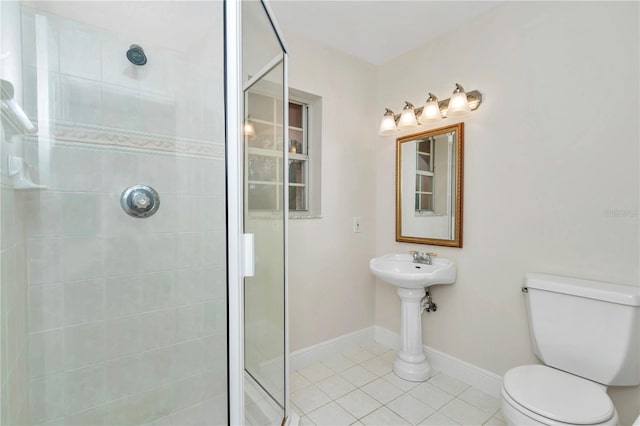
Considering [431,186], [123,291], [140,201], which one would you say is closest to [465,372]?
[431,186]

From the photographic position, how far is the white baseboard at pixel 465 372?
6.02 feet

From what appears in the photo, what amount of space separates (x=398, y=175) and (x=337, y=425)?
169 centimetres

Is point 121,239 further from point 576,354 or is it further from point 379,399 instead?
point 576,354

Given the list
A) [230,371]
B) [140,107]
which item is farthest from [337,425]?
[140,107]

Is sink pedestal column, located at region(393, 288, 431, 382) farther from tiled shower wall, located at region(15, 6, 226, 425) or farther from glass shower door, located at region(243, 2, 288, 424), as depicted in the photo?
tiled shower wall, located at region(15, 6, 226, 425)

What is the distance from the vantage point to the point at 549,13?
1620 millimetres

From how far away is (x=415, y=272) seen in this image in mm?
2059

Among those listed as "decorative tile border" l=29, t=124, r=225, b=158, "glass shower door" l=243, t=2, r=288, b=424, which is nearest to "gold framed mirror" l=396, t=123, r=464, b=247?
"glass shower door" l=243, t=2, r=288, b=424

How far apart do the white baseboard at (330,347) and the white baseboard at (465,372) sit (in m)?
0.50

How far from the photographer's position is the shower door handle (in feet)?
3.43

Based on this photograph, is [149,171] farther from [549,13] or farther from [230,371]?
[549,13]

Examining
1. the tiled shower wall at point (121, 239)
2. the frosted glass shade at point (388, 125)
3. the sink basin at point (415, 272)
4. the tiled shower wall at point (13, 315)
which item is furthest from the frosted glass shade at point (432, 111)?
the tiled shower wall at point (13, 315)

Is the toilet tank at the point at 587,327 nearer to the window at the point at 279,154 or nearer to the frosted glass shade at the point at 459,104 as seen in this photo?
the frosted glass shade at the point at 459,104

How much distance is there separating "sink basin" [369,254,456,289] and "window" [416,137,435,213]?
39 cm
